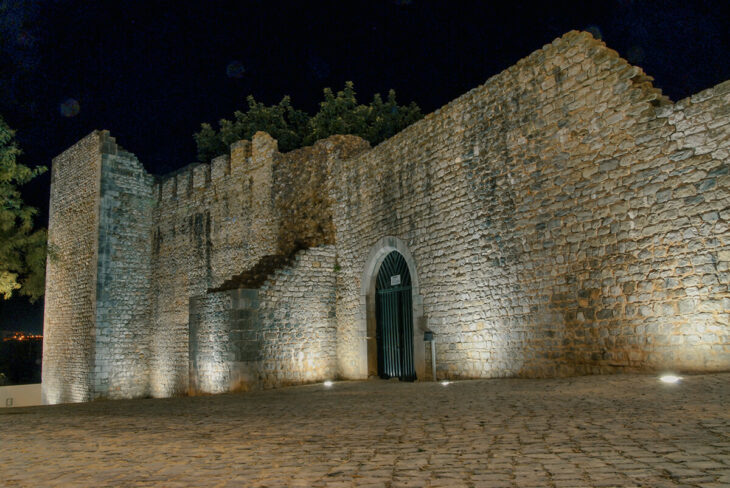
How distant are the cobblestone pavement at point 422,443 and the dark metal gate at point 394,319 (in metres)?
4.75

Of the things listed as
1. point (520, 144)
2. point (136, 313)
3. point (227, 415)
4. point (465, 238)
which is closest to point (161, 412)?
point (227, 415)

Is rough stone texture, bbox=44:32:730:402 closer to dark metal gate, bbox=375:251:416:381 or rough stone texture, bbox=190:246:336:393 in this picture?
rough stone texture, bbox=190:246:336:393

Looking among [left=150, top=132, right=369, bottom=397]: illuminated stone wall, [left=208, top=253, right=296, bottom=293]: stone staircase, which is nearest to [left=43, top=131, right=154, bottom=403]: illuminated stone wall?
[left=150, top=132, right=369, bottom=397]: illuminated stone wall

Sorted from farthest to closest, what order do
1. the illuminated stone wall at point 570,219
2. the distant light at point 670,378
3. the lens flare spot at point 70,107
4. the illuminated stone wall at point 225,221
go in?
the lens flare spot at point 70,107, the illuminated stone wall at point 225,221, the illuminated stone wall at point 570,219, the distant light at point 670,378

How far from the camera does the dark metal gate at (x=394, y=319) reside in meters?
11.3

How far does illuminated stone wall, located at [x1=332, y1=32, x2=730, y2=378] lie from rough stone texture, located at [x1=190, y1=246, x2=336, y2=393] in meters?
2.46

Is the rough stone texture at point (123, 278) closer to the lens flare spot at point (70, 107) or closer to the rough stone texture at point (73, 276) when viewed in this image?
the rough stone texture at point (73, 276)

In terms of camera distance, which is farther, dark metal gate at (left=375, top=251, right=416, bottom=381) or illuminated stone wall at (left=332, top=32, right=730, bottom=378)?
dark metal gate at (left=375, top=251, right=416, bottom=381)

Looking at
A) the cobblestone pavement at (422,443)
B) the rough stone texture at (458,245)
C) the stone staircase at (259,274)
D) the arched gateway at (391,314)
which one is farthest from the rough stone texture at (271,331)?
the cobblestone pavement at (422,443)

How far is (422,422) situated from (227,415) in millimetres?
2535

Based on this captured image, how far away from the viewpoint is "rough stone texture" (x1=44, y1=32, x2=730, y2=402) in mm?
6672

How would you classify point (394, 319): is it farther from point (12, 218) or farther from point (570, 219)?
point (12, 218)

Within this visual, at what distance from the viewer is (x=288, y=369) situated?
464 inches

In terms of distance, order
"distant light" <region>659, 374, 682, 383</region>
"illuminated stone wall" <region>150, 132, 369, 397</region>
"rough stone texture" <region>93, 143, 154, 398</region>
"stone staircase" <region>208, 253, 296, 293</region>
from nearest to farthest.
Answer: "distant light" <region>659, 374, 682, 383</region>, "stone staircase" <region>208, 253, 296, 293</region>, "illuminated stone wall" <region>150, 132, 369, 397</region>, "rough stone texture" <region>93, 143, 154, 398</region>
